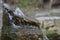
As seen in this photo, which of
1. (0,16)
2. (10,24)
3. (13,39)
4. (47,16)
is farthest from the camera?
(47,16)

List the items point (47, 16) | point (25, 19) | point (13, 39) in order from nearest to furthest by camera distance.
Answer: point (13, 39) → point (25, 19) → point (47, 16)

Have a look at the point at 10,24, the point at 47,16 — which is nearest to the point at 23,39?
the point at 10,24

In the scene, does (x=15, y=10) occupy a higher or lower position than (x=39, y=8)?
lower

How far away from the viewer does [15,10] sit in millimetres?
3758

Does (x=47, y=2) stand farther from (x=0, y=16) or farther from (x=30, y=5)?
(x=0, y=16)

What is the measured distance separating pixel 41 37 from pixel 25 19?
684 mm

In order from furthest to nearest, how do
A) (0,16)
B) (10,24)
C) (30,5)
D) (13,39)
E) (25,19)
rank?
(30,5)
(25,19)
(10,24)
(13,39)
(0,16)

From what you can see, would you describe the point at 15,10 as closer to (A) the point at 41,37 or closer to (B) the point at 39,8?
(A) the point at 41,37

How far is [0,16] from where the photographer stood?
260 centimetres

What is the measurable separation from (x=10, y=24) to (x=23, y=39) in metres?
0.42

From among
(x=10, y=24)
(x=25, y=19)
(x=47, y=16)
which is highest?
(x=47, y=16)

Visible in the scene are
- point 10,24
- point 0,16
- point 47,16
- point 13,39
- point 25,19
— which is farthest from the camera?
point 47,16

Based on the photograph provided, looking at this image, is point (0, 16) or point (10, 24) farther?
point (10, 24)

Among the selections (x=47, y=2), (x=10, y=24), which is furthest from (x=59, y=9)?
(x=10, y=24)
